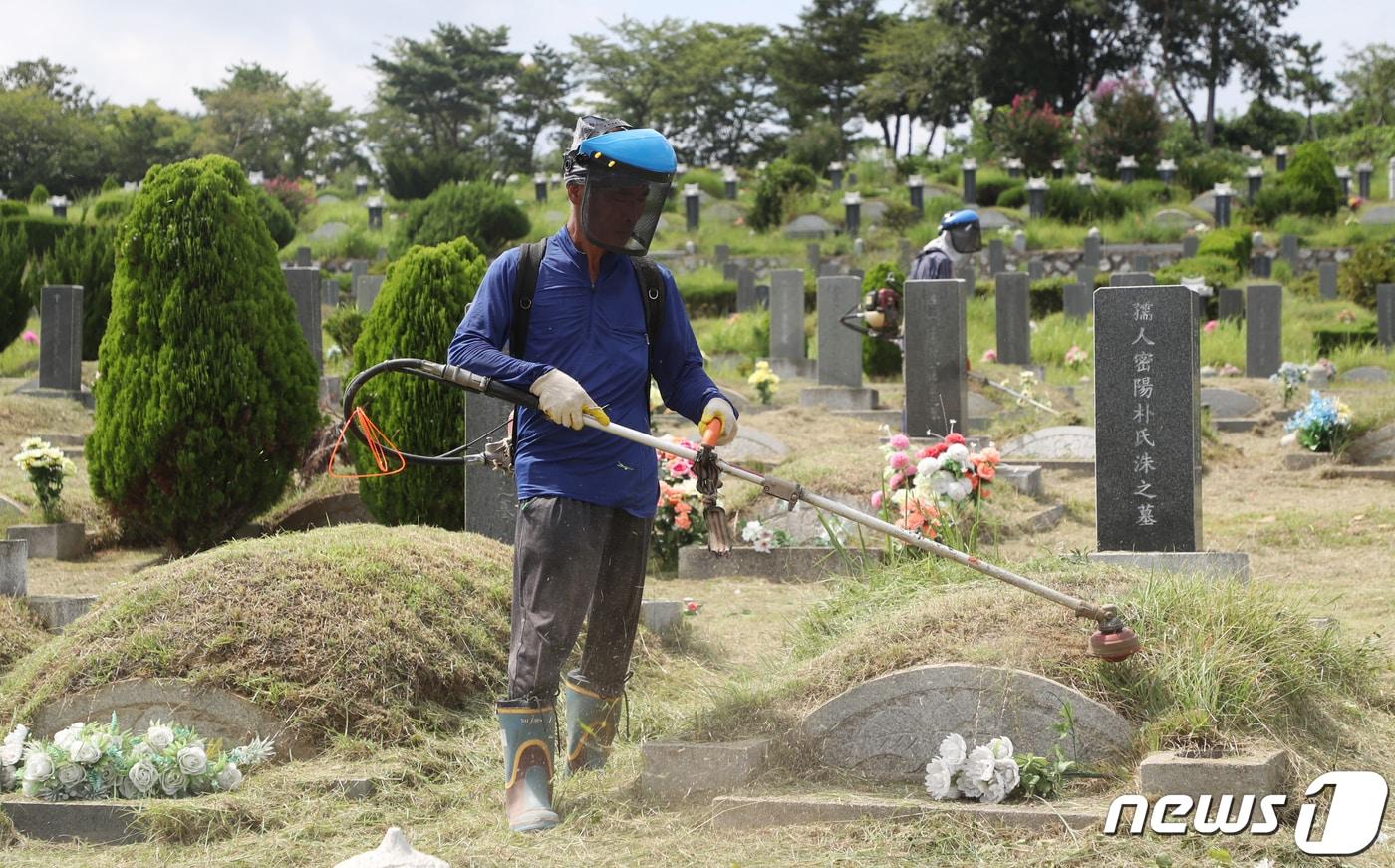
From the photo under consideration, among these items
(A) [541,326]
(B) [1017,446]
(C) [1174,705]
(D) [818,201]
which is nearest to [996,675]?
(C) [1174,705]

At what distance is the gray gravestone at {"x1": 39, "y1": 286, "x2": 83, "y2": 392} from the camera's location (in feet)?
44.7

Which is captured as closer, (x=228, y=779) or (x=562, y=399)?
(x=562, y=399)

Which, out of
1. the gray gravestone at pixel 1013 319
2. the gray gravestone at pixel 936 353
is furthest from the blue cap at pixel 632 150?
the gray gravestone at pixel 1013 319

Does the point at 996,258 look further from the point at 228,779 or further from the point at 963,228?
the point at 228,779

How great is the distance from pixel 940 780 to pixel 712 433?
1066mm

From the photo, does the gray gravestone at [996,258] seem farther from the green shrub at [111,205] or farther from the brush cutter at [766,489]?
the brush cutter at [766,489]

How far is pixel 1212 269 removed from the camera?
26.8 metres

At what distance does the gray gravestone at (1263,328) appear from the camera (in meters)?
17.0

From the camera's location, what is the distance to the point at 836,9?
53375mm

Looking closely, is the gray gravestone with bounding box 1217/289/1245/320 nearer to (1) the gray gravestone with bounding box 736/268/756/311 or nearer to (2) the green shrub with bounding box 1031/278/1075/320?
(2) the green shrub with bounding box 1031/278/1075/320

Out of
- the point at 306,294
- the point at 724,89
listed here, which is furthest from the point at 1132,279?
the point at 724,89

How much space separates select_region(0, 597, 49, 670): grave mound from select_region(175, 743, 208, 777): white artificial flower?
1.70 m

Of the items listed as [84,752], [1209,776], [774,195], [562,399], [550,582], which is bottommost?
[84,752]

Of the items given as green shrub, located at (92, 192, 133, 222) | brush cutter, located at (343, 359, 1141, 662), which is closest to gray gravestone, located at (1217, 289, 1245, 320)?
green shrub, located at (92, 192, 133, 222)
